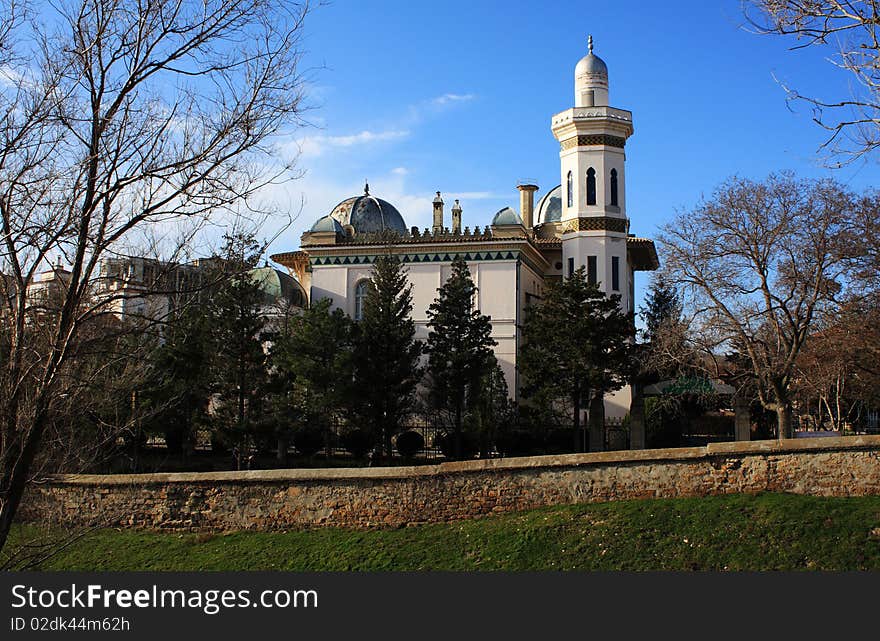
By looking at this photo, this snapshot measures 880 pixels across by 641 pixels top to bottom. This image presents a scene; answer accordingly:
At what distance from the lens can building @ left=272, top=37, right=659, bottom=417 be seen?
3259 centimetres

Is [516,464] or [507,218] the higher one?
[507,218]

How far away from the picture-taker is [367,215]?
37.8 metres

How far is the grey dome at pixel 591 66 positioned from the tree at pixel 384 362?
12419 mm

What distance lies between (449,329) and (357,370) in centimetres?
309

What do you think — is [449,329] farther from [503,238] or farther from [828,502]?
[828,502]

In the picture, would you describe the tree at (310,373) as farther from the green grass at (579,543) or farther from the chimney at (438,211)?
the chimney at (438,211)

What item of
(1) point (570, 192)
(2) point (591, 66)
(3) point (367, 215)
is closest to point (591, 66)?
(2) point (591, 66)

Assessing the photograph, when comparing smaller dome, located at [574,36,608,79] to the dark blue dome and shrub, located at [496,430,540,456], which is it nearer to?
the dark blue dome

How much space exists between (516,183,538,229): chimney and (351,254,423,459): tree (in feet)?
42.3

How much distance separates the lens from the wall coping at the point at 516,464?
47.0ft

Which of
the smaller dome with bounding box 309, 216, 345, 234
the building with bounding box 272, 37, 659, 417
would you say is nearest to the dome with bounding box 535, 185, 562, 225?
the building with bounding box 272, 37, 659, 417

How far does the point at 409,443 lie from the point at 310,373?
3981 mm

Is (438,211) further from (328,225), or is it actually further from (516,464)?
(516,464)

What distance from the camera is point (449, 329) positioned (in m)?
27.0
